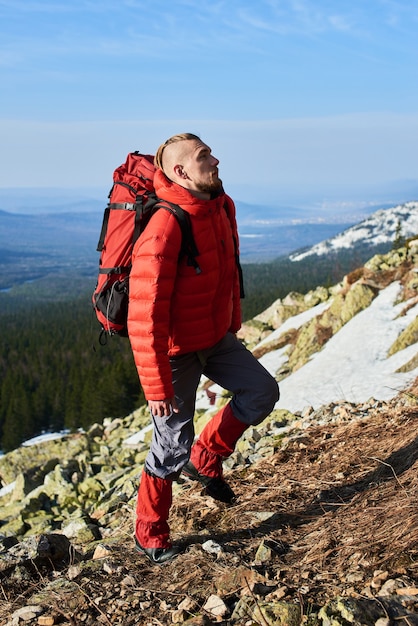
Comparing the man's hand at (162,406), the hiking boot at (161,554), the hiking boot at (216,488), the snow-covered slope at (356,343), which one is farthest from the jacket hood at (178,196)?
the snow-covered slope at (356,343)

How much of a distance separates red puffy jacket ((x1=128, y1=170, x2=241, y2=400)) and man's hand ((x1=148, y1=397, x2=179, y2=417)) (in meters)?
0.05

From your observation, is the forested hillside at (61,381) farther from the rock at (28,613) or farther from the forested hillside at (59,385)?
the rock at (28,613)

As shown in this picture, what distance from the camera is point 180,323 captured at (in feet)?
15.0

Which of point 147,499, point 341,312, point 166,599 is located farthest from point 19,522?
point 341,312

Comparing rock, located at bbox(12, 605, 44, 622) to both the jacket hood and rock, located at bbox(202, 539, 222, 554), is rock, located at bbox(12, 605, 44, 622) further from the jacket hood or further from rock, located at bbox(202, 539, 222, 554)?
the jacket hood

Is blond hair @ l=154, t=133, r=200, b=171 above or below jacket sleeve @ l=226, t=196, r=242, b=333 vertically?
above

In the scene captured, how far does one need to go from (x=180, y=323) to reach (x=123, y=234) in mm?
810

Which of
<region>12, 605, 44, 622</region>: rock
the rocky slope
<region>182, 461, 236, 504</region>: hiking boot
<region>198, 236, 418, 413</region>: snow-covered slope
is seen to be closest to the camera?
the rocky slope

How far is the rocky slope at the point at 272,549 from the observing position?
11.5 feet

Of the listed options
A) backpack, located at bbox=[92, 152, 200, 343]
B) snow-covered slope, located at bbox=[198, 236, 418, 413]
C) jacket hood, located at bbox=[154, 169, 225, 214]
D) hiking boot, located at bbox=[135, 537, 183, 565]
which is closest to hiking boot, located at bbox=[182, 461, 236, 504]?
hiking boot, located at bbox=[135, 537, 183, 565]

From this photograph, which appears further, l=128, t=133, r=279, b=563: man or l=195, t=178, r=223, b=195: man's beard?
l=195, t=178, r=223, b=195: man's beard

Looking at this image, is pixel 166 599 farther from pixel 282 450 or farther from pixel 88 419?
pixel 88 419

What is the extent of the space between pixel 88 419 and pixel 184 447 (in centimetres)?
5617

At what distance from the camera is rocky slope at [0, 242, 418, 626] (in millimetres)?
3492
